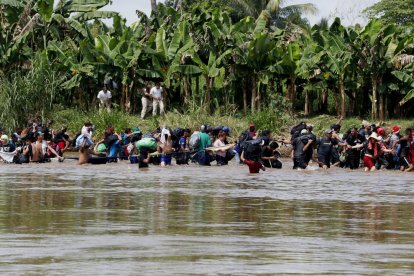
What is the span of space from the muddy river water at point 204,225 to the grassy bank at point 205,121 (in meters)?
15.7

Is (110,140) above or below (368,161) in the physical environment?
above

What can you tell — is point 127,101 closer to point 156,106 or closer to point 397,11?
point 156,106

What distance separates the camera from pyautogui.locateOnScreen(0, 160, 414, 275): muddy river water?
37.0 ft

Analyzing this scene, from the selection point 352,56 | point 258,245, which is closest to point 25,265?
point 258,245

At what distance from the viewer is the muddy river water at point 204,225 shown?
11.3 meters

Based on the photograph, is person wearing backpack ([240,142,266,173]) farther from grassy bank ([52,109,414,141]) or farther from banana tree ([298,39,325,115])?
banana tree ([298,39,325,115])

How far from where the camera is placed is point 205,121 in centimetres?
4178

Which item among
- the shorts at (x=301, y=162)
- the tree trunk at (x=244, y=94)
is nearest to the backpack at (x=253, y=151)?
the shorts at (x=301, y=162)

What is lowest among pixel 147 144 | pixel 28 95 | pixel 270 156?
pixel 270 156

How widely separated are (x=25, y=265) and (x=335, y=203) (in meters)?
9.09

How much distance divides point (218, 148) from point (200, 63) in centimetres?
1174

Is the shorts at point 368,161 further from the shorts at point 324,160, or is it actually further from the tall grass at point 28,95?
the tall grass at point 28,95

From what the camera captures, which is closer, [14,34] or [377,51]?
[377,51]

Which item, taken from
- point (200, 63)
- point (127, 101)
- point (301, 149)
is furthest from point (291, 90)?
point (301, 149)
